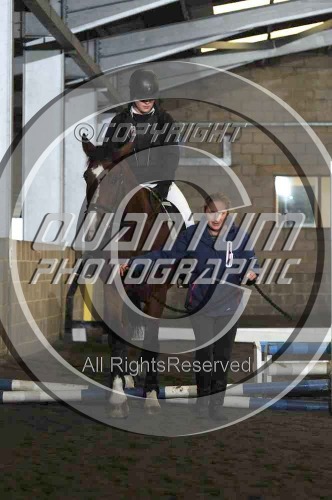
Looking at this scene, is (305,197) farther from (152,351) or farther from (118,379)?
(118,379)

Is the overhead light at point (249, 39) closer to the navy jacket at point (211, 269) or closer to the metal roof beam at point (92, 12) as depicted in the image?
the metal roof beam at point (92, 12)

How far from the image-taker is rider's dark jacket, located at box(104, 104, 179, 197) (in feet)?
22.2

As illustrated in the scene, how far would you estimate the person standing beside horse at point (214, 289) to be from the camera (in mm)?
6688

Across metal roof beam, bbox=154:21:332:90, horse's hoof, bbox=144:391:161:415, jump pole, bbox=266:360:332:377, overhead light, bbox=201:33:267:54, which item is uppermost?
overhead light, bbox=201:33:267:54

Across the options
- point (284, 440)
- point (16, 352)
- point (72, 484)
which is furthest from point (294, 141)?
point (72, 484)

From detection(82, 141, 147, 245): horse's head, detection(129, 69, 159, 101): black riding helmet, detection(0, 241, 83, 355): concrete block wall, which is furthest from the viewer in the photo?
detection(0, 241, 83, 355): concrete block wall

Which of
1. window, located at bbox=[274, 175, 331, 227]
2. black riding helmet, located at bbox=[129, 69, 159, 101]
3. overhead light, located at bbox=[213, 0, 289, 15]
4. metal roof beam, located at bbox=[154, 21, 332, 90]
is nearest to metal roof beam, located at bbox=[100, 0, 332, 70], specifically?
overhead light, located at bbox=[213, 0, 289, 15]

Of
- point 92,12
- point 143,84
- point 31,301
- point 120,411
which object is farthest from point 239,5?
point 120,411

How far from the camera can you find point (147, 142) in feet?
22.6

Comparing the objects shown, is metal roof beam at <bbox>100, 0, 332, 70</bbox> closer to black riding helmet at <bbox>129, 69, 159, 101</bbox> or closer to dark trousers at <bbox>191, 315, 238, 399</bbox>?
black riding helmet at <bbox>129, 69, 159, 101</bbox>

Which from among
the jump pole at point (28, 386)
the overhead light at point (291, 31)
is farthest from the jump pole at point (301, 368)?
the overhead light at point (291, 31)

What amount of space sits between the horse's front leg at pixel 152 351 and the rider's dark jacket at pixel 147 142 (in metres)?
0.84

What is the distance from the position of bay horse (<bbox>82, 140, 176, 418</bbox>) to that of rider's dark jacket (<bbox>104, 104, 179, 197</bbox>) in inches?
4.9

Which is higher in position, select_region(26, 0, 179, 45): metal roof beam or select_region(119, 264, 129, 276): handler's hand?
select_region(26, 0, 179, 45): metal roof beam
